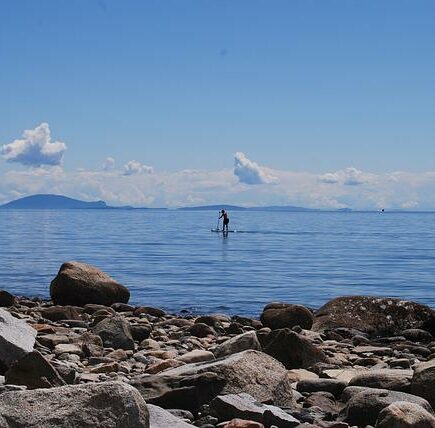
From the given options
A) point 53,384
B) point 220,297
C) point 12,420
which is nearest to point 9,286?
point 220,297

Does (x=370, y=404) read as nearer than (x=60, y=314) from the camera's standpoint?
Yes

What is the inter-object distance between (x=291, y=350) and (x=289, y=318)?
18.0 feet

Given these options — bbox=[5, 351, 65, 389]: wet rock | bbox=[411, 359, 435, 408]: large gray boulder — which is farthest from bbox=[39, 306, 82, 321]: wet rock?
bbox=[411, 359, 435, 408]: large gray boulder

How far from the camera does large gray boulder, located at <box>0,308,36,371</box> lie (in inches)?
333

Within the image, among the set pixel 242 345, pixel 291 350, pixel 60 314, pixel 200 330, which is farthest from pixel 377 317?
pixel 242 345

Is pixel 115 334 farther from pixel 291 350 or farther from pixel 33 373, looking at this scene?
pixel 33 373

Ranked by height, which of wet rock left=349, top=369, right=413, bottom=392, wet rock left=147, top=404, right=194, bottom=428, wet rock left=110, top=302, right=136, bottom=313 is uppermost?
wet rock left=147, top=404, right=194, bottom=428

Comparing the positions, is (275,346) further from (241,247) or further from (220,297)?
(241,247)

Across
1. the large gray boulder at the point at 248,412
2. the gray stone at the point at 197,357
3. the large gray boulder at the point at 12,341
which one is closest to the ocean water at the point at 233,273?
the gray stone at the point at 197,357

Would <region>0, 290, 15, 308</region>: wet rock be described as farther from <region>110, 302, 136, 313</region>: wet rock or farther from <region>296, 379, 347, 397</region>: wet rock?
<region>296, 379, 347, 397</region>: wet rock

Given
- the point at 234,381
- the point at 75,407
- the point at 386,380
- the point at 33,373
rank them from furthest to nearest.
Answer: the point at 386,380, the point at 234,381, the point at 33,373, the point at 75,407

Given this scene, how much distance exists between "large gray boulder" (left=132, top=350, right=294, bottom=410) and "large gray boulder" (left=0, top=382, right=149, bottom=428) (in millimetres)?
2072

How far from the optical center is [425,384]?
8.59m

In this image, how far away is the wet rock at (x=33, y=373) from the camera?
741 cm
